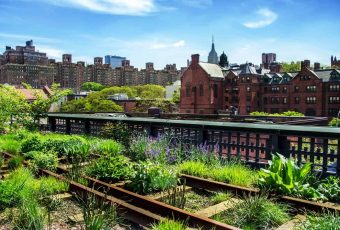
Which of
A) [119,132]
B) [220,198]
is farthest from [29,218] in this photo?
[119,132]

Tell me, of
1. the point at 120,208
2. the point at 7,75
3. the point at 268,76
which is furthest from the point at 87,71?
the point at 120,208

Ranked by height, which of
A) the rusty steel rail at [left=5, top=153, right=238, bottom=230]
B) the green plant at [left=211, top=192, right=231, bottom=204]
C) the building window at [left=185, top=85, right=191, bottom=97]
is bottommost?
the green plant at [left=211, top=192, right=231, bottom=204]

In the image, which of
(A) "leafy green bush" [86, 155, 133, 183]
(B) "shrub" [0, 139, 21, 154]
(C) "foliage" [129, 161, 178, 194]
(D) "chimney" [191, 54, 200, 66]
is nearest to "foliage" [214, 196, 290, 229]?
(C) "foliage" [129, 161, 178, 194]

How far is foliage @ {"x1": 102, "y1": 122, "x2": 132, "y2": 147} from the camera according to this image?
1145 centimetres

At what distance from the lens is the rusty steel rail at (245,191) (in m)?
4.91

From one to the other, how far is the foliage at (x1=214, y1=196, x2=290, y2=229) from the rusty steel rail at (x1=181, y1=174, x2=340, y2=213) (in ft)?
1.25

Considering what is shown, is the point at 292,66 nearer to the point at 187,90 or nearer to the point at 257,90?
the point at 257,90

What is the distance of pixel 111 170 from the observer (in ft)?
22.6

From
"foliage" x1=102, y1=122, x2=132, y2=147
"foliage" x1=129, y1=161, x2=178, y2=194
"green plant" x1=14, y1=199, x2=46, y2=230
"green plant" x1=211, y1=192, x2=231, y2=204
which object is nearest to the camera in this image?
"green plant" x1=14, y1=199, x2=46, y2=230

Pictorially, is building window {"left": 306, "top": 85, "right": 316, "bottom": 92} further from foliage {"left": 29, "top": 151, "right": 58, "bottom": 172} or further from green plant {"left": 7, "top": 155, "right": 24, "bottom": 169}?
green plant {"left": 7, "top": 155, "right": 24, "bottom": 169}

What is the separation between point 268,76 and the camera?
2955 inches

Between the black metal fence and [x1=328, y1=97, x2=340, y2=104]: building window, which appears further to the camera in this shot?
[x1=328, y1=97, x2=340, y2=104]: building window

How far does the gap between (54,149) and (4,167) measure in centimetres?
193

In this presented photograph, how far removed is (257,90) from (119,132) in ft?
216
